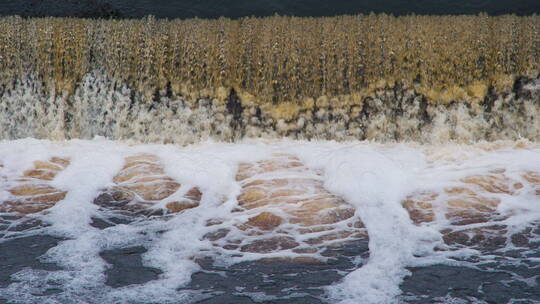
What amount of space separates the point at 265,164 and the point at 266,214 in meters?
1.15

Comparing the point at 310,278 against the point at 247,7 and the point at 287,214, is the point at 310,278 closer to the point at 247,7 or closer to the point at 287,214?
the point at 287,214

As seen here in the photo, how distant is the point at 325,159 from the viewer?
7.43 meters

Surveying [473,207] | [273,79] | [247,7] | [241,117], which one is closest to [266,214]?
[473,207]

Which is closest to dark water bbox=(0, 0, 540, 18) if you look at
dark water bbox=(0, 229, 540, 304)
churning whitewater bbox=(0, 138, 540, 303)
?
churning whitewater bbox=(0, 138, 540, 303)

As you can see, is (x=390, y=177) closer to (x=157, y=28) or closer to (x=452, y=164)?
(x=452, y=164)

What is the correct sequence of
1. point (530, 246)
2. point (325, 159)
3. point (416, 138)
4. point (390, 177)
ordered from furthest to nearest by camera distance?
1. point (416, 138)
2. point (325, 159)
3. point (390, 177)
4. point (530, 246)

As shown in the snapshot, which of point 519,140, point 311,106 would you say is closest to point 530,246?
point 519,140

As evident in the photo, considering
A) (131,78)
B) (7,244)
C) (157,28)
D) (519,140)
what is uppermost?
(157,28)

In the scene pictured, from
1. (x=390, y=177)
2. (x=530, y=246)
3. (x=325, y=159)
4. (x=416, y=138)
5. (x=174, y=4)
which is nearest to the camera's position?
(x=530, y=246)

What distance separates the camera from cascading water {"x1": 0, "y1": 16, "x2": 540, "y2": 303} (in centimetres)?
534

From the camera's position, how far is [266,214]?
6.32 meters

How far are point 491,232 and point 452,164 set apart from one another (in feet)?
4.56

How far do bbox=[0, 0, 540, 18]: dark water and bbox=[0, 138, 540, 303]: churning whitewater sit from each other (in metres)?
2.98

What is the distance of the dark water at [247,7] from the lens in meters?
10.2
